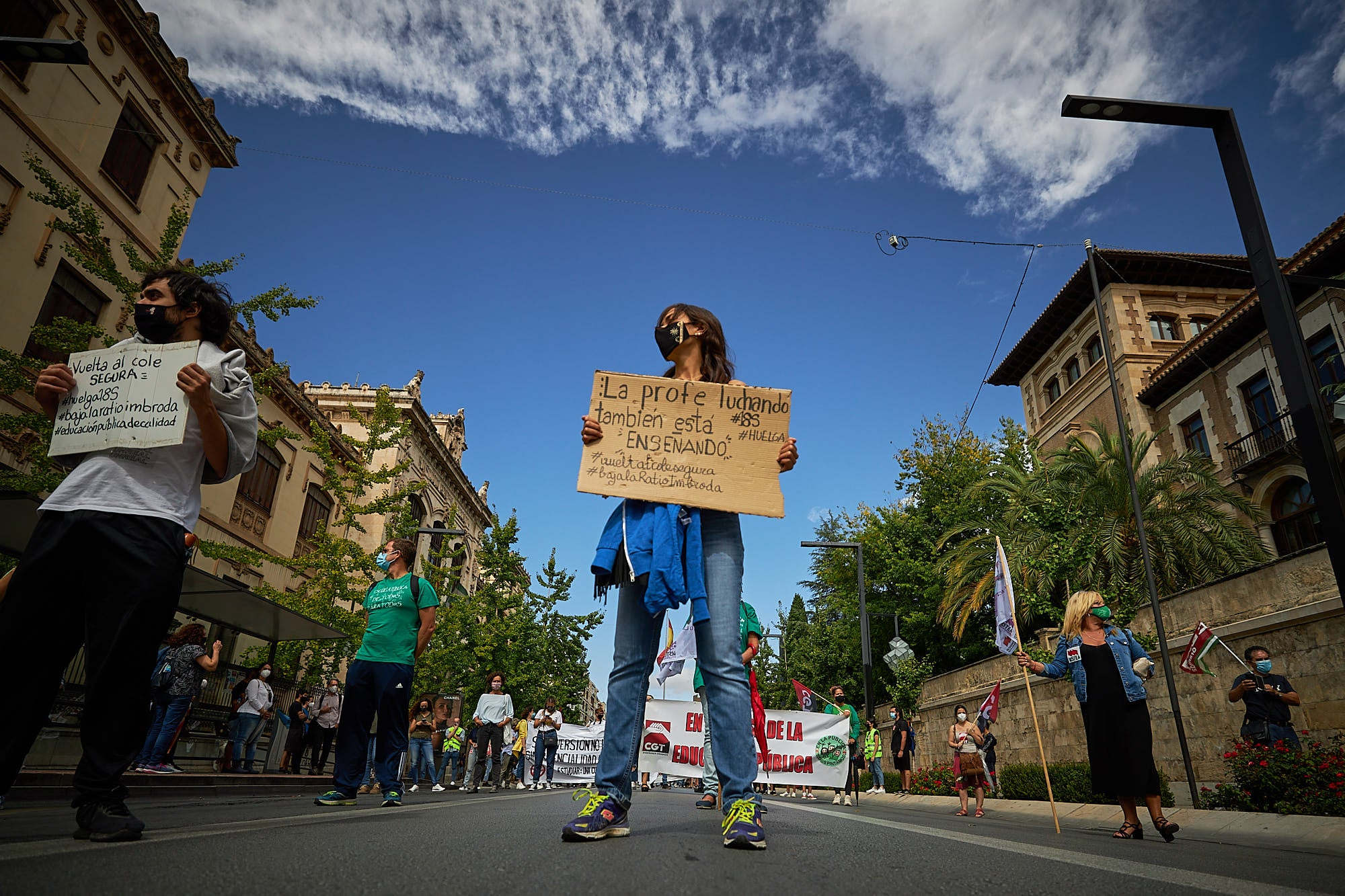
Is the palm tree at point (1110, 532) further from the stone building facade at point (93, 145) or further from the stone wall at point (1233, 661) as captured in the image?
the stone building facade at point (93, 145)

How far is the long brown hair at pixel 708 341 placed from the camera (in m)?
4.07

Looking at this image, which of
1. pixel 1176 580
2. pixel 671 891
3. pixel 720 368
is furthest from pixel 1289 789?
pixel 1176 580

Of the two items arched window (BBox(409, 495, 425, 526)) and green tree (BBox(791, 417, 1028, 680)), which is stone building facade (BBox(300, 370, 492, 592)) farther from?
green tree (BBox(791, 417, 1028, 680))

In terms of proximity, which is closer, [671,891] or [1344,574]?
[671,891]

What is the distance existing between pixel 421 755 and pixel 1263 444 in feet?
75.3

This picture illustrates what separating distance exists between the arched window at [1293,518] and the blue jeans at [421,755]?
21.3m

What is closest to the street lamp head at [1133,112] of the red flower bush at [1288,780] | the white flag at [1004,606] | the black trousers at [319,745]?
the white flag at [1004,606]

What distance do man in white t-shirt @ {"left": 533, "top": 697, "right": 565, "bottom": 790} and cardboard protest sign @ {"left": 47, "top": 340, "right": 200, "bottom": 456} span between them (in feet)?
47.1

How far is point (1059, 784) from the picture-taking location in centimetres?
1289

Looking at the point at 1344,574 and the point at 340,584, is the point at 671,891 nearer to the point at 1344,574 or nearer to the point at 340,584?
the point at 1344,574

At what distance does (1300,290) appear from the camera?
21812 mm

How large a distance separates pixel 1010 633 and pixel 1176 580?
46.0ft

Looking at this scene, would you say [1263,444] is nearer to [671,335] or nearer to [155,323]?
[671,335]

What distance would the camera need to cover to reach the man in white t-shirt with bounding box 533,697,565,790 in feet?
54.4
